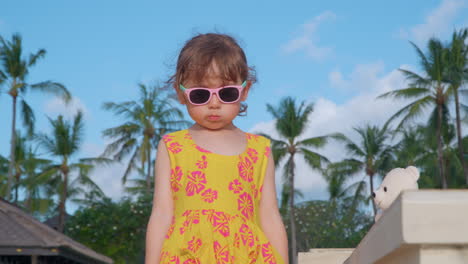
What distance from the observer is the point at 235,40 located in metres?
2.25

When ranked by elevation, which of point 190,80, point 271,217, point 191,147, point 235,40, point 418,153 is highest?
point 418,153

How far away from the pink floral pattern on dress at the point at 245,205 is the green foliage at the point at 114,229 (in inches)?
1252

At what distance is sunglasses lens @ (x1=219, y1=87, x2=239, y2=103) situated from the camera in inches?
80.9

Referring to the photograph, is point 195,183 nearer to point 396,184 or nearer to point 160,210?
point 160,210

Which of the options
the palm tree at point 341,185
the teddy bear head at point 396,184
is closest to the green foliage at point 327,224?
the palm tree at point 341,185

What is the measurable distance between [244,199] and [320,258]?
1661mm

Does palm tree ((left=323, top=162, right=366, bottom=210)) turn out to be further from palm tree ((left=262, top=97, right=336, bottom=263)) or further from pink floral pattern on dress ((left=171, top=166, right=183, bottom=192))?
pink floral pattern on dress ((left=171, top=166, right=183, bottom=192))

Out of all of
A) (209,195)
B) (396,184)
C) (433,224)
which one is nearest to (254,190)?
(209,195)

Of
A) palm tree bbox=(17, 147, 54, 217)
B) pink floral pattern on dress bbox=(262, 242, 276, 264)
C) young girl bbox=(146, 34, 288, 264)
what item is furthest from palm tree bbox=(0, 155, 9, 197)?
pink floral pattern on dress bbox=(262, 242, 276, 264)

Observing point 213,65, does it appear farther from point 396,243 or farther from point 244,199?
point 396,243

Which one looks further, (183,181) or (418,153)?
(418,153)

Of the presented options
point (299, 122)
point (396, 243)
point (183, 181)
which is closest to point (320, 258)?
point (183, 181)

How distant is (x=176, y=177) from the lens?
208cm

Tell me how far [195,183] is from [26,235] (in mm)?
12647
